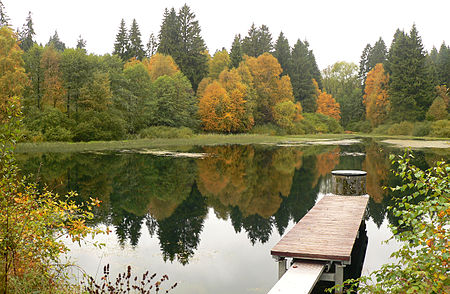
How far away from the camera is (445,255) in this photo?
346cm

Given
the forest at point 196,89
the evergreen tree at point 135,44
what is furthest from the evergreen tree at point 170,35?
the evergreen tree at point 135,44

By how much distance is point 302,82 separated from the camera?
8131 cm

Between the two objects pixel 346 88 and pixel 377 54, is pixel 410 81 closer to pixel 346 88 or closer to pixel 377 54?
pixel 377 54

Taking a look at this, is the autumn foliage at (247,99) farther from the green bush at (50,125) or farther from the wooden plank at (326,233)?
the wooden plank at (326,233)

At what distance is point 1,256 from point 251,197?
37.7 ft

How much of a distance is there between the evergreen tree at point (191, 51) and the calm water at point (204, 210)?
40430 millimetres

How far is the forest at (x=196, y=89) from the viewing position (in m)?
41.4

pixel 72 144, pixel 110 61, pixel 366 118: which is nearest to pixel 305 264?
pixel 72 144

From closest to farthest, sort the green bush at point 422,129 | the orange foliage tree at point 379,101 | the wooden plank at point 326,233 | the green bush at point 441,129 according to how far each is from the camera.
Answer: the wooden plank at point 326,233, the green bush at point 441,129, the green bush at point 422,129, the orange foliage tree at point 379,101

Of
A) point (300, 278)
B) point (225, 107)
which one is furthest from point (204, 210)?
point (225, 107)

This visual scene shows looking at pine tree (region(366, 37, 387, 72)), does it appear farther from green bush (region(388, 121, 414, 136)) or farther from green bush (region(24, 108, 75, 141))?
green bush (region(24, 108, 75, 141))

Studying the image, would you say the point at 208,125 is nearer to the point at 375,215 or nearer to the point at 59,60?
the point at 59,60

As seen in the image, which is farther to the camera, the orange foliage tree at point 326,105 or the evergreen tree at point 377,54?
the evergreen tree at point 377,54

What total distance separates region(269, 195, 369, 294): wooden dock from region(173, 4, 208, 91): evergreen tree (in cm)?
5761
